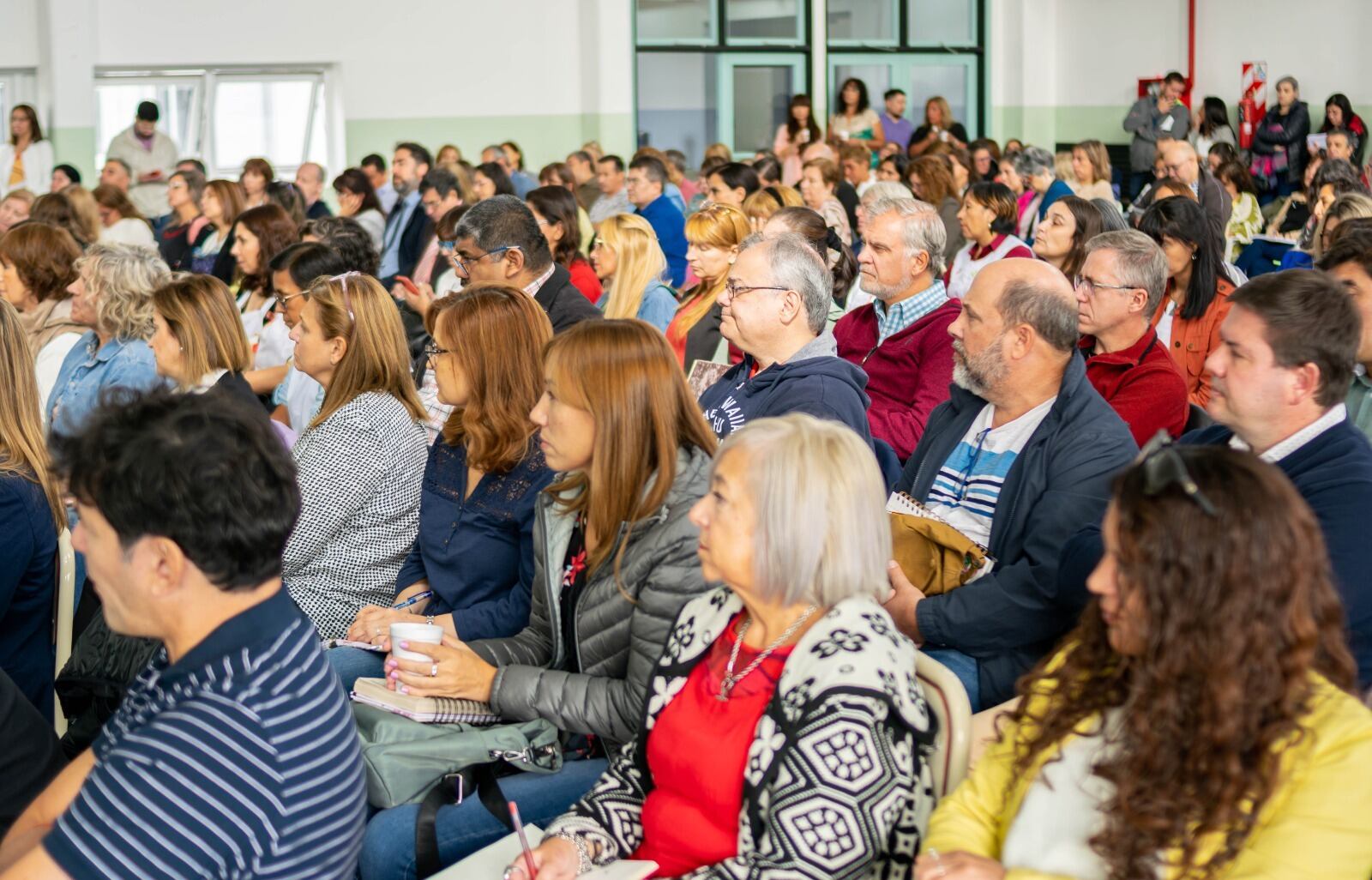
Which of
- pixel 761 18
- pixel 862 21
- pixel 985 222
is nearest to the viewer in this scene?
pixel 985 222

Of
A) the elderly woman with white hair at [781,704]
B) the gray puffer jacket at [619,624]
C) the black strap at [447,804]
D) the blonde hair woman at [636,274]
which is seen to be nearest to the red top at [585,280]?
the blonde hair woman at [636,274]

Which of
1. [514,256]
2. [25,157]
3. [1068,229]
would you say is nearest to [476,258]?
[514,256]

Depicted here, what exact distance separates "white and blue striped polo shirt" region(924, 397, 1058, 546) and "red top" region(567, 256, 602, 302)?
365 centimetres

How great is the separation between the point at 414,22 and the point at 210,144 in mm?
2229

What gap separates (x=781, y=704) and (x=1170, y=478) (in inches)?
22.9

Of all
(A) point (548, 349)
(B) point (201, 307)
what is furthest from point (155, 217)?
(A) point (548, 349)

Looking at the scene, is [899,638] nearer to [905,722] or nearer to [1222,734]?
[905,722]

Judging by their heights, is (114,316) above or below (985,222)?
below

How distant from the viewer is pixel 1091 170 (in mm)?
8852

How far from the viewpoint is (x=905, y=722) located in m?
1.79

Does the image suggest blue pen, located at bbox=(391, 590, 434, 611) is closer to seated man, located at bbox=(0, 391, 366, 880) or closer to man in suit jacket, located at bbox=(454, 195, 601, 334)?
seated man, located at bbox=(0, 391, 366, 880)

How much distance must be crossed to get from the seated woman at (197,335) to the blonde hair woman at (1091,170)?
6283 millimetres

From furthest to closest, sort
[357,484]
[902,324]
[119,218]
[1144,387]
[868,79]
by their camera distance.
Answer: [868,79]
[119,218]
[902,324]
[1144,387]
[357,484]

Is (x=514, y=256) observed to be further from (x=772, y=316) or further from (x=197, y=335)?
(x=772, y=316)
